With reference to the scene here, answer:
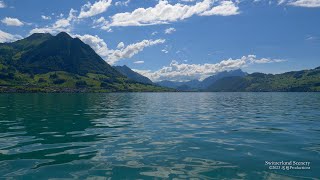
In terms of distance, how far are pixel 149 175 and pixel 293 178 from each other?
8520 millimetres

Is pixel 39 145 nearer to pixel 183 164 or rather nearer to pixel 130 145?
pixel 130 145

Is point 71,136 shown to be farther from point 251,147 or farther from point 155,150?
point 251,147

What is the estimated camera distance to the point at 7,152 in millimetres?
24469

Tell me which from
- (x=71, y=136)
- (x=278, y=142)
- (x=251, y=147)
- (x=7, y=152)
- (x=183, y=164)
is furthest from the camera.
Result: (x=71, y=136)

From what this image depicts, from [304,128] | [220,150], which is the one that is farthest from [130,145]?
[304,128]

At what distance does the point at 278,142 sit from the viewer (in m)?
28.9

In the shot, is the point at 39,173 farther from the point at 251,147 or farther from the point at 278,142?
the point at 278,142

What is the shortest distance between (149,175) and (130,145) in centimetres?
981

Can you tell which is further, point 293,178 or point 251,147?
point 251,147

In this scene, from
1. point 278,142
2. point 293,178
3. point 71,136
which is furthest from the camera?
point 71,136

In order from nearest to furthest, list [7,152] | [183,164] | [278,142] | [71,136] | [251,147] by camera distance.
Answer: [183,164], [7,152], [251,147], [278,142], [71,136]

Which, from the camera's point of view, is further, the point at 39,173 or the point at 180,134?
the point at 180,134

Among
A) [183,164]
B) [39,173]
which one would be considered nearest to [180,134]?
[183,164]

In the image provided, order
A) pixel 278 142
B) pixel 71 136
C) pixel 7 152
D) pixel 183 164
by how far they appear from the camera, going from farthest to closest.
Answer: pixel 71 136
pixel 278 142
pixel 7 152
pixel 183 164
